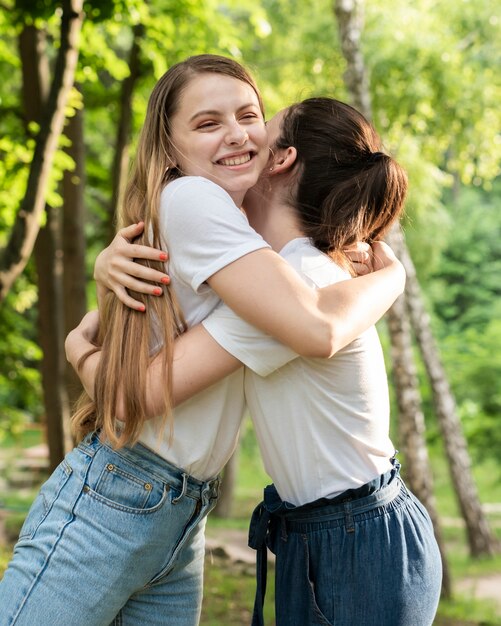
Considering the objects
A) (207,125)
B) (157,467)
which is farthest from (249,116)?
(157,467)

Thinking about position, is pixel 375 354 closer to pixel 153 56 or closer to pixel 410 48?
pixel 153 56

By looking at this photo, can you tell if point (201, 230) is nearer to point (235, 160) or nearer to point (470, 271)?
point (235, 160)

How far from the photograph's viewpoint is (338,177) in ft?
7.20

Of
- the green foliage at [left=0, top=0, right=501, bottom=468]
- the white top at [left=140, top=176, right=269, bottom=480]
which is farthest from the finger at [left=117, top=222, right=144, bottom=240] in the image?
the green foliage at [left=0, top=0, right=501, bottom=468]

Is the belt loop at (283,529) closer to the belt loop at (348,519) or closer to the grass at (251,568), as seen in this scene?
the belt loop at (348,519)

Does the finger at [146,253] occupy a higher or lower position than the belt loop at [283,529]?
higher

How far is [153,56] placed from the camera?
267 inches

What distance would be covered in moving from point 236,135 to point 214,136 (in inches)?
2.1

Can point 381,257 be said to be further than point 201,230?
Yes

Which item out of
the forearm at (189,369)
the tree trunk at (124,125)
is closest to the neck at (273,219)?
the forearm at (189,369)

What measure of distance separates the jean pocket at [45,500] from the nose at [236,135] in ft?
2.83

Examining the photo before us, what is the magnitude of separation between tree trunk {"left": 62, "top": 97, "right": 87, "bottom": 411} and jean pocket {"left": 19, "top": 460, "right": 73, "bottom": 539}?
5510mm

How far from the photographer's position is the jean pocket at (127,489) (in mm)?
2000

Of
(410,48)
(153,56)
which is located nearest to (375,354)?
(153,56)
